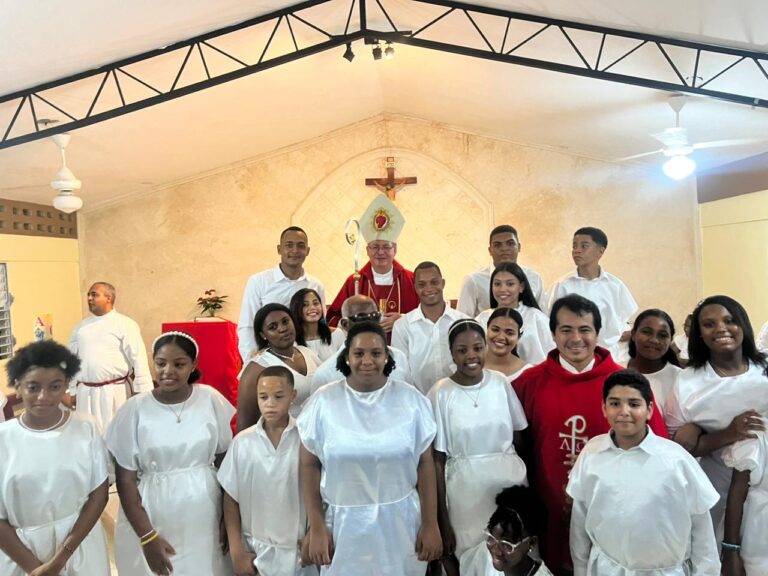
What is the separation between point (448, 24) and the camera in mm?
5305

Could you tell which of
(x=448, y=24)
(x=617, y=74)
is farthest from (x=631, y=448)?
(x=448, y=24)

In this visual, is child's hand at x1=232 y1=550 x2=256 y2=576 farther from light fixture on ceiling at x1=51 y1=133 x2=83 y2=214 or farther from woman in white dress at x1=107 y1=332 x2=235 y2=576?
light fixture on ceiling at x1=51 y1=133 x2=83 y2=214

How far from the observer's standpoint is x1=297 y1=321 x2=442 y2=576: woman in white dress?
7.49 feet

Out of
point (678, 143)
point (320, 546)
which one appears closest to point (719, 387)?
point (320, 546)

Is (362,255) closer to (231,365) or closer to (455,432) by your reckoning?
(231,365)

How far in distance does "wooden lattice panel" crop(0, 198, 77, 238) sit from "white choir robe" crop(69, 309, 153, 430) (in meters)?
2.18

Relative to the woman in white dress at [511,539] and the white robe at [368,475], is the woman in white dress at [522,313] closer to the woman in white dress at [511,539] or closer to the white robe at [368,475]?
the woman in white dress at [511,539]

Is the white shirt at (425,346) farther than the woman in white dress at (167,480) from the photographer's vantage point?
Yes

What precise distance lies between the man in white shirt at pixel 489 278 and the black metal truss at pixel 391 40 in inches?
71.9

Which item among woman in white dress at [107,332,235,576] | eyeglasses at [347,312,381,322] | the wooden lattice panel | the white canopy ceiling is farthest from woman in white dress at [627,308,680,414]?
the wooden lattice panel

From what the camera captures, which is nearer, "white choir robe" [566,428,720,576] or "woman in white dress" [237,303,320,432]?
"white choir robe" [566,428,720,576]

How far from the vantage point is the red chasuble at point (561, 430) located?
95.3 inches

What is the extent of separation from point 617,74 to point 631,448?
3869 mm

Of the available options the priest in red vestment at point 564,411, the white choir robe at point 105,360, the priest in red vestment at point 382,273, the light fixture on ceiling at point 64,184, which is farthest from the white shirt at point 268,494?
the light fixture on ceiling at point 64,184
